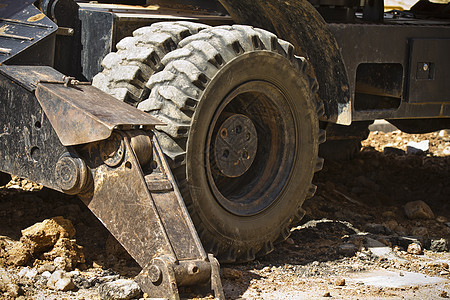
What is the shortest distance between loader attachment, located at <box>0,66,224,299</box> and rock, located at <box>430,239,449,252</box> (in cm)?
222

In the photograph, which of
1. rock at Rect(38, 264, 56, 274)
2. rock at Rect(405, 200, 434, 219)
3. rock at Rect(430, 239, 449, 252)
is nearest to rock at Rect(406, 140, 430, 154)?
rock at Rect(405, 200, 434, 219)

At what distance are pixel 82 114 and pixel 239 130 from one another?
128 cm

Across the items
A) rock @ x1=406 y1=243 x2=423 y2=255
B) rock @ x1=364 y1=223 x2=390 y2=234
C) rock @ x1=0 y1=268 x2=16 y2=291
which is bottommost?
rock @ x1=364 y1=223 x2=390 y2=234

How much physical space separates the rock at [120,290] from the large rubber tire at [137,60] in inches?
45.2

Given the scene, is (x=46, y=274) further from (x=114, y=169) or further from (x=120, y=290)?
(x=114, y=169)

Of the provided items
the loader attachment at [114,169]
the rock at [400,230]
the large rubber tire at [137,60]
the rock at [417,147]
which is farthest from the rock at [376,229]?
the rock at [417,147]

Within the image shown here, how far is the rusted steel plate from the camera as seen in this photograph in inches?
153

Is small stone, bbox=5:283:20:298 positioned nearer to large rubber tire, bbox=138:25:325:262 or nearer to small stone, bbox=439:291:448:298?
large rubber tire, bbox=138:25:325:262

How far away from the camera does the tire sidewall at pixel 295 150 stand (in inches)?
177

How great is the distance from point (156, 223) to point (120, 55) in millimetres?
1272

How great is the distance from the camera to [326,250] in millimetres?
5340

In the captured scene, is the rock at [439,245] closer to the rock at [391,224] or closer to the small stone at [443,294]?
the rock at [391,224]

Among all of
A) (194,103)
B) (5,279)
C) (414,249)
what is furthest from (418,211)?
(5,279)

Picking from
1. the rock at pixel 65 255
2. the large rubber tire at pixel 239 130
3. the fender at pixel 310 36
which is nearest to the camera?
the rock at pixel 65 255
